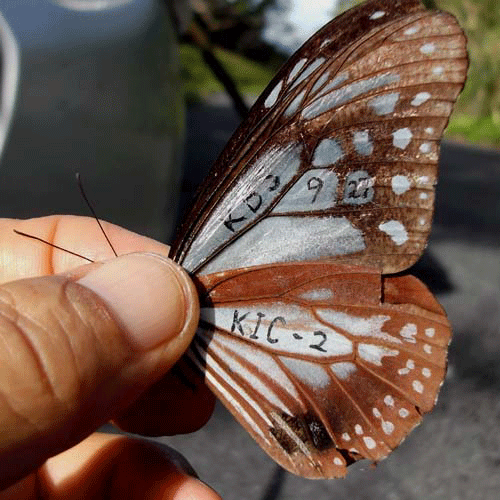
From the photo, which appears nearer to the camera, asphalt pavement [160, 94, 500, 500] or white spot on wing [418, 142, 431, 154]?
white spot on wing [418, 142, 431, 154]

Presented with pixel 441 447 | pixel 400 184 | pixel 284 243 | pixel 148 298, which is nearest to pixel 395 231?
pixel 400 184

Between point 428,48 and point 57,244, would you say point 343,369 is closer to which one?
point 428,48

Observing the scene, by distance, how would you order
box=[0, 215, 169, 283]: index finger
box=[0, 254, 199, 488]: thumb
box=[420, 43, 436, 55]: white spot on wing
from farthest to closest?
1. box=[0, 215, 169, 283]: index finger
2. box=[420, 43, 436, 55]: white spot on wing
3. box=[0, 254, 199, 488]: thumb

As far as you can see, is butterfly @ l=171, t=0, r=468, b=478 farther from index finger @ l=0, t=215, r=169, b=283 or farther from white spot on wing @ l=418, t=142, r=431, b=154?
index finger @ l=0, t=215, r=169, b=283

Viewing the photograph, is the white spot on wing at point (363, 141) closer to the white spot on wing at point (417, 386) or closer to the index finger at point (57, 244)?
the white spot on wing at point (417, 386)

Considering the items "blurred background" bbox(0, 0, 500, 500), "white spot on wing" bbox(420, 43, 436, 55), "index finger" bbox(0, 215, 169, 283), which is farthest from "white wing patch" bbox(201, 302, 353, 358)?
"blurred background" bbox(0, 0, 500, 500)
